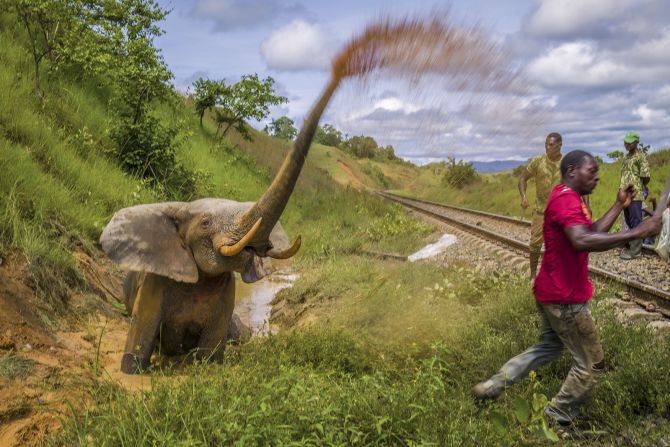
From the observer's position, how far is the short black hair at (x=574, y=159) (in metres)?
4.31

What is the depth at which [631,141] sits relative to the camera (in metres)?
10.3

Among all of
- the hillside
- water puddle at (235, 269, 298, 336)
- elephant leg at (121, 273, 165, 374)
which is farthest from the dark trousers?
elephant leg at (121, 273, 165, 374)

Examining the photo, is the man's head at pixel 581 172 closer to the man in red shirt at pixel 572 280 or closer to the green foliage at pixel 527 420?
the man in red shirt at pixel 572 280

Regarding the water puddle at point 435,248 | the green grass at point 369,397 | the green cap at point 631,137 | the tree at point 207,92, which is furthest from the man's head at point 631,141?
the tree at point 207,92

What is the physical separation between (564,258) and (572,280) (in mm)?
158

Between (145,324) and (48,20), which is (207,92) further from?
(145,324)

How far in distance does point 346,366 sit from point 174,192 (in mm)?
8724

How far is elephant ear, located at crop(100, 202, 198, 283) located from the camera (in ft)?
17.8

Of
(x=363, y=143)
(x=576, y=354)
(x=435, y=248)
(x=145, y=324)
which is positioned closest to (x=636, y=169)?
(x=435, y=248)

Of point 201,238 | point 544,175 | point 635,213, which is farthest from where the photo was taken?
point 635,213

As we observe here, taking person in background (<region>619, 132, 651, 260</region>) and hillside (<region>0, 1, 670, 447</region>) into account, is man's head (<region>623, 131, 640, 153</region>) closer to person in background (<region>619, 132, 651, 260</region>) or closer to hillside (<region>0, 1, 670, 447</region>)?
person in background (<region>619, 132, 651, 260</region>)

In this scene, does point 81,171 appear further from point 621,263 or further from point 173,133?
point 621,263

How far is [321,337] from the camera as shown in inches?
230

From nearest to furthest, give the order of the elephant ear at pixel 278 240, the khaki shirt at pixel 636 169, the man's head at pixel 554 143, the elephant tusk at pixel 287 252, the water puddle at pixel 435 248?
the elephant tusk at pixel 287 252
the elephant ear at pixel 278 240
the man's head at pixel 554 143
the khaki shirt at pixel 636 169
the water puddle at pixel 435 248
